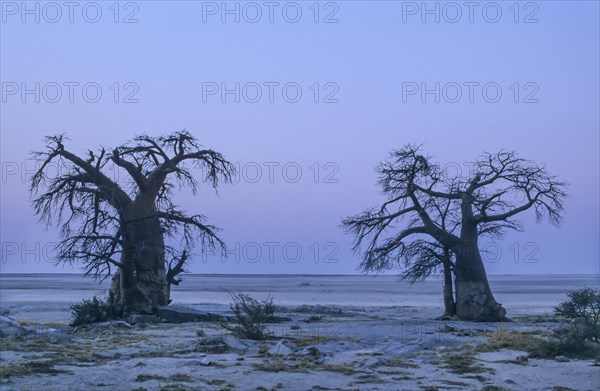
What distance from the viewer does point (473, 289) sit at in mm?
28734

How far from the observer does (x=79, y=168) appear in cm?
2884

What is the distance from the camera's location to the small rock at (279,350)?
18078 millimetres

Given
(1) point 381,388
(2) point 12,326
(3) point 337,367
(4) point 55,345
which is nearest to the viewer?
(1) point 381,388

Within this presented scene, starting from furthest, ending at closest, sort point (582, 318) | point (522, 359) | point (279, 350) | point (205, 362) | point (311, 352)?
1. point (582, 318)
2. point (279, 350)
3. point (311, 352)
4. point (522, 359)
5. point (205, 362)

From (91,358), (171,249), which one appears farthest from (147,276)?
(91,358)

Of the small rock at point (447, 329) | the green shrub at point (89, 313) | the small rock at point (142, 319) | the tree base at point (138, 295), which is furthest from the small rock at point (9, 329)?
the small rock at point (447, 329)

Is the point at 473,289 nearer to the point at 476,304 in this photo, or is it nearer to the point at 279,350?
the point at 476,304

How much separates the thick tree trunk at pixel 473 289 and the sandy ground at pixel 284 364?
5.57m

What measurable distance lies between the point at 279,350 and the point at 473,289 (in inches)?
475

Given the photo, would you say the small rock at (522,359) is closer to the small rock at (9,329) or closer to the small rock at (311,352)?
the small rock at (311,352)

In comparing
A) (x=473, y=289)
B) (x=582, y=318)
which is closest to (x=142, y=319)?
(x=473, y=289)

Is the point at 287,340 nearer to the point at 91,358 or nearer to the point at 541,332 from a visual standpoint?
the point at 91,358

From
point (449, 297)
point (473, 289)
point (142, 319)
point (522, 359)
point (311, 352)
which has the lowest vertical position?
point (522, 359)

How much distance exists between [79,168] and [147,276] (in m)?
4.19
